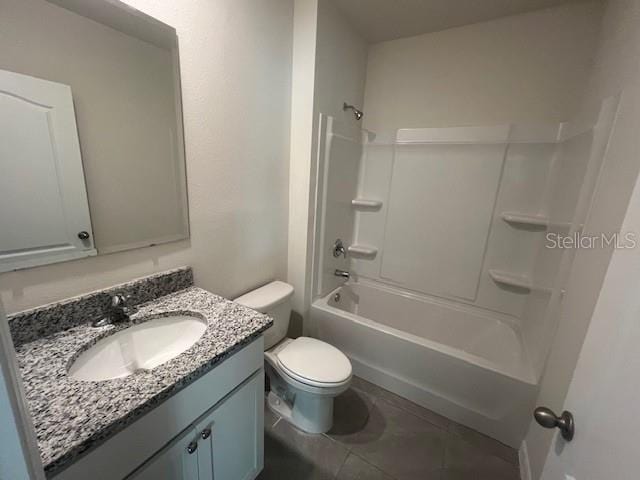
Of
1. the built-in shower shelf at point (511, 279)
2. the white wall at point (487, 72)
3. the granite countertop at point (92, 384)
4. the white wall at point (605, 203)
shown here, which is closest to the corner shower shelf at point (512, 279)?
the built-in shower shelf at point (511, 279)

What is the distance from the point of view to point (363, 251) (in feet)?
7.86

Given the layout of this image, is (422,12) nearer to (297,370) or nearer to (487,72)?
(487,72)

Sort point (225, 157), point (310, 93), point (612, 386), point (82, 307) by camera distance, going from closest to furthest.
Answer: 1. point (612, 386)
2. point (82, 307)
3. point (225, 157)
4. point (310, 93)

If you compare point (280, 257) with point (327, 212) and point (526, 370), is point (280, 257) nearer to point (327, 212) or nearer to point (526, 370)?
point (327, 212)

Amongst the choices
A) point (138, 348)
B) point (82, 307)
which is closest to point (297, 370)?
point (138, 348)

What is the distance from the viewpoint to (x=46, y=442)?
534 mm

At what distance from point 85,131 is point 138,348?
780mm

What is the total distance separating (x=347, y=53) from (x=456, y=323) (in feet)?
7.01

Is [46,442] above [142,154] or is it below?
below

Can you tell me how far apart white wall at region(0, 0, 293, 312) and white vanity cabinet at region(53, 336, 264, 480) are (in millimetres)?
553

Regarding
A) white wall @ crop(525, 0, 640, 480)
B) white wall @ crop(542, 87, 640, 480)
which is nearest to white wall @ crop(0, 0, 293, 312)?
white wall @ crop(542, 87, 640, 480)

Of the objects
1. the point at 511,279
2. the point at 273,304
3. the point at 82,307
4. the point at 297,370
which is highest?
the point at 82,307

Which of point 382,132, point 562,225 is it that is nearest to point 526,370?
point 562,225

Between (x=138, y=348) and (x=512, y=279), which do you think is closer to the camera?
(x=138, y=348)
